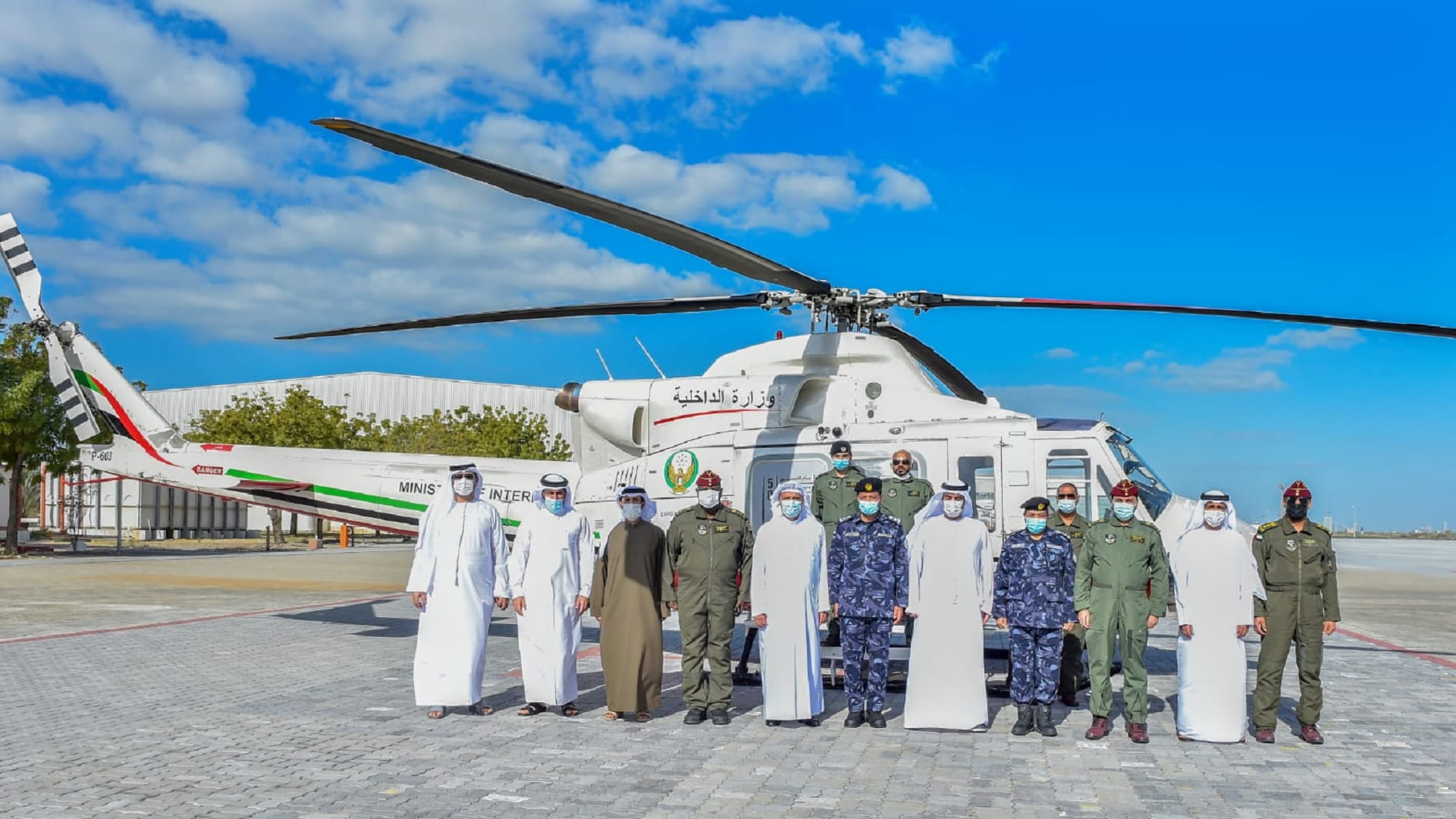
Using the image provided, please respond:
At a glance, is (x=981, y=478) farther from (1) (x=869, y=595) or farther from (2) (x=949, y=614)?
(1) (x=869, y=595)

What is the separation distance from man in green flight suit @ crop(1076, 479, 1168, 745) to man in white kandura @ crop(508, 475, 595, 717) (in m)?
3.85

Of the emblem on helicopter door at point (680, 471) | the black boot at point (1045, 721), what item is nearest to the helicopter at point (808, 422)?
the emblem on helicopter door at point (680, 471)

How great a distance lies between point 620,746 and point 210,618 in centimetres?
1025

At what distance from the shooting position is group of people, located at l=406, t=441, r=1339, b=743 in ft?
25.3

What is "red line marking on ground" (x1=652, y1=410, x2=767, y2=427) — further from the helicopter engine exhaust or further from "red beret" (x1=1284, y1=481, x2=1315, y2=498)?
"red beret" (x1=1284, y1=481, x2=1315, y2=498)

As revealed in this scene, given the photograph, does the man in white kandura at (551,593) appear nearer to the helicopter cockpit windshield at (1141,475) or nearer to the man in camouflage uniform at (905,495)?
the man in camouflage uniform at (905,495)

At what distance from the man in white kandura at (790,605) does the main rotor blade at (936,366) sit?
3.11 meters

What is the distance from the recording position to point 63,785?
602 centimetres

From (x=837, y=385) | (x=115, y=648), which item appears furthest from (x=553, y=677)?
(x=115, y=648)

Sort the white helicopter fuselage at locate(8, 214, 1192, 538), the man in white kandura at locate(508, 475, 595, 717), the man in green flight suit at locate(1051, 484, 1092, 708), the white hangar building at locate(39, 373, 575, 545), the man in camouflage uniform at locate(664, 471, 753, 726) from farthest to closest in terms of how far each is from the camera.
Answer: the white hangar building at locate(39, 373, 575, 545), the white helicopter fuselage at locate(8, 214, 1192, 538), the man in green flight suit at locate(1051, 484, 1092, 708), the man in white kandura at locate(508, 475, 595, 717), the man in camouflage uniform at locate(664, 471, 753, 726)

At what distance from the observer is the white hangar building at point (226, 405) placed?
57281 millimetres

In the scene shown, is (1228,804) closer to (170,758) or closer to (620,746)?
(620,746)

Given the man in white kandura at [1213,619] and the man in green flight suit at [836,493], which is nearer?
the man in white kandura at [1213,619]

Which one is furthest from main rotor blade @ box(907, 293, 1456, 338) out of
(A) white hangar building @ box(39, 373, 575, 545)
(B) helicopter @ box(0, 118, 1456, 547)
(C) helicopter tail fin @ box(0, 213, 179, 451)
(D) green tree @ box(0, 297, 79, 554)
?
(A) white hangar building @ box(39, 373, 575, 545)
